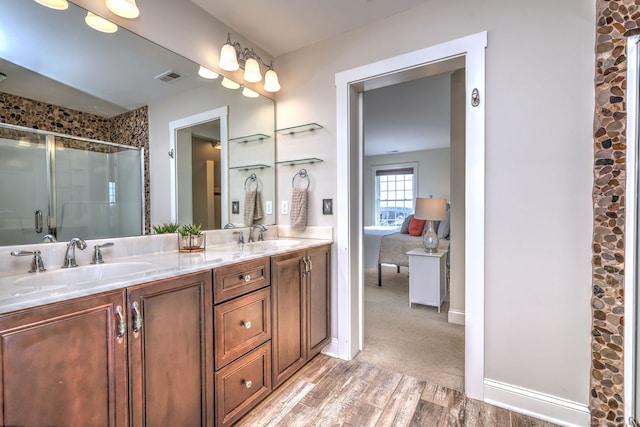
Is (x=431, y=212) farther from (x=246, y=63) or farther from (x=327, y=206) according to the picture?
(x=246, y=63)

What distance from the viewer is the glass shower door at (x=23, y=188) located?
3.91 ft

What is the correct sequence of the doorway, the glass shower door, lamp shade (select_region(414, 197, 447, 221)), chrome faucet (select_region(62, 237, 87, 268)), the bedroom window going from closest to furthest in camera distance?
the glass shower door → chrome faucet (select_region(62, 237, 87, 268)) → the doorway → lamp shade (select_region(414, 197, 447, 221)) → the bedroom window

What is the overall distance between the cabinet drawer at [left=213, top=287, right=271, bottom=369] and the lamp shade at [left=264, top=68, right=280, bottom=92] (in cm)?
161

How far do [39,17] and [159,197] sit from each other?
3.11 ft

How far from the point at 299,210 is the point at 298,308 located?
0.76 meters

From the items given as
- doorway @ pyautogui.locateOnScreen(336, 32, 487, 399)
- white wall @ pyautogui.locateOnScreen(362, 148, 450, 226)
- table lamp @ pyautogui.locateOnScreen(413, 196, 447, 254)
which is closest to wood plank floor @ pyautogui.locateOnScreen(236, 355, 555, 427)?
doorway @ pyautogui.locateOnScreen(336, 32, 487, 399)

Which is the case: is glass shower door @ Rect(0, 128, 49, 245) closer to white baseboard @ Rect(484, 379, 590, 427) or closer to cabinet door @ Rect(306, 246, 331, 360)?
cabinet door @ Rect(306, 246, 331, 360)

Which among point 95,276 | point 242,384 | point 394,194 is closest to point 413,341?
point 242,384

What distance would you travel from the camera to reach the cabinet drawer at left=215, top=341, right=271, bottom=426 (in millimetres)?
1371

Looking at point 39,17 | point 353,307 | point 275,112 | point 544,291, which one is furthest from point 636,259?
point 39,17

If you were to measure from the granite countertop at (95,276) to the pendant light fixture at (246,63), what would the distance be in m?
1.31

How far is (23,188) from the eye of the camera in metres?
1.24

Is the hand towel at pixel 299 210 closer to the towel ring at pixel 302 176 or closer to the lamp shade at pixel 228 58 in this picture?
the towel ring at pixel 302 176

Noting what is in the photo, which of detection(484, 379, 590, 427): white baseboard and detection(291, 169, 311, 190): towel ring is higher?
detection(291, 169, 311, 190): towel ring
